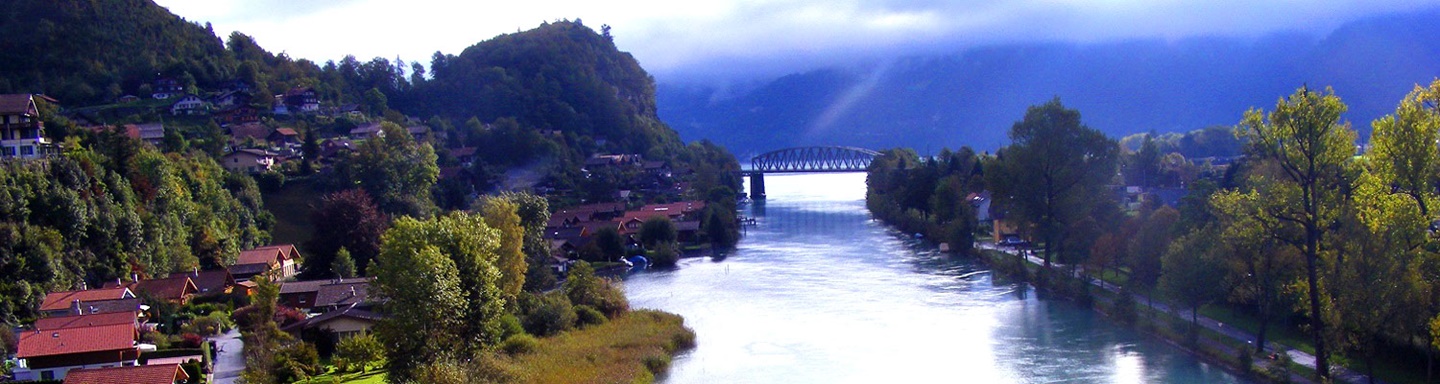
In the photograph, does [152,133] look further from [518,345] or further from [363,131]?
[518,345]

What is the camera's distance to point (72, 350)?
1365cm

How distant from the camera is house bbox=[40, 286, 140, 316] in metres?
16.5

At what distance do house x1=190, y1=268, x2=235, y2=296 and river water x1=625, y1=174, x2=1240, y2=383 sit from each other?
25.5 feet

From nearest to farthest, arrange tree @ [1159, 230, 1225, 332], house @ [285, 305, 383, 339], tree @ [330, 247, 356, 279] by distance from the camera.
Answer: tree @ [1159, 230, 1225, 332] → house @ [285, 305, 383, 339] → tree @ [330, 247, 356, 279]

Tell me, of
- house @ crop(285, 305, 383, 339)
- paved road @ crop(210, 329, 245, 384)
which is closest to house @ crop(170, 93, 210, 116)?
paved road @ crop(210, 329, 245, 384)

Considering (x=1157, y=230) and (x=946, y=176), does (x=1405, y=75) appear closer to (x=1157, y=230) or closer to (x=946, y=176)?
(x=946, y=176)

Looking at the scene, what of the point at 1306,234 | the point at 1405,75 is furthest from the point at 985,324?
the point at 1405,75

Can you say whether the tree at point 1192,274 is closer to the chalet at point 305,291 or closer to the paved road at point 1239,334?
the paved road at point 1239,334

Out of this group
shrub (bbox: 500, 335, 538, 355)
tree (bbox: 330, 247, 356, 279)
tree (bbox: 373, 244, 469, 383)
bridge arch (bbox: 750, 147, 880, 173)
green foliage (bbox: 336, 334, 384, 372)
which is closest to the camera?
tree (bbox: 373, 244, 469, 383)

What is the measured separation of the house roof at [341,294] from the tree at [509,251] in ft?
7.99

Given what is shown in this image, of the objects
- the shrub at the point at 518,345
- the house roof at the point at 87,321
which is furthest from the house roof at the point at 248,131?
the shrub at the point at 518,345

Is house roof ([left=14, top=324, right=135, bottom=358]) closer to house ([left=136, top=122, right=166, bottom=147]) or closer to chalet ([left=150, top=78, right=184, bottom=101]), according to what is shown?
house ([left=136, top=122, right=166, bottom=147])

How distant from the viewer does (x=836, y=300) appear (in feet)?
68.6

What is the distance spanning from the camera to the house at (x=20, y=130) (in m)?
21.9
